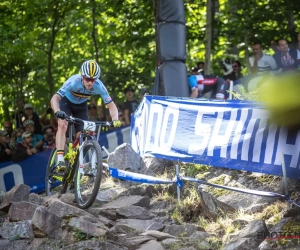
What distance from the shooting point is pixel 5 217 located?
885cm

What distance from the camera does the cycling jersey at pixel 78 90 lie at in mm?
8781

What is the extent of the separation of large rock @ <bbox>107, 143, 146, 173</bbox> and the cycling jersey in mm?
1290

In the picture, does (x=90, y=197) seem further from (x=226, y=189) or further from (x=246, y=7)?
(x=246, y=7)

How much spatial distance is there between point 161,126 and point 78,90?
5.01ft

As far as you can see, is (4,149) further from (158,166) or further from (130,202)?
(130,202)

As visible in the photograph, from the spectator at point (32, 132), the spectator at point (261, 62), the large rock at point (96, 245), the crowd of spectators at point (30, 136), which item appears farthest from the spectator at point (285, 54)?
the large rock at point (96, 245)

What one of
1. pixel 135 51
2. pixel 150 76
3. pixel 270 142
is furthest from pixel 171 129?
pixel 135 51

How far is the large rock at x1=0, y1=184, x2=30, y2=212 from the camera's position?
9016 mm

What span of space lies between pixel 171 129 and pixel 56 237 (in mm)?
2757

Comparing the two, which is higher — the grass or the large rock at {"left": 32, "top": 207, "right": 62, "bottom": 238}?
the grass

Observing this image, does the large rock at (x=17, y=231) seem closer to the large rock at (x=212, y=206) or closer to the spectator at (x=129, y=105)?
the large rock at (x=212, y=206)

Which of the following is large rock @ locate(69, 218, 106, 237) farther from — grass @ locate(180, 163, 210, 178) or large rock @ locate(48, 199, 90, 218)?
grass @ locate(180, 163, 210, 178)

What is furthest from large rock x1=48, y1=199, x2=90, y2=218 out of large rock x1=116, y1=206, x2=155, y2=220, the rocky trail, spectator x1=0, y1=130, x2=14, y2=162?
spectator x1=0, y1=130, x2=14, y2=162

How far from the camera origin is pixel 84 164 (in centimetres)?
838
